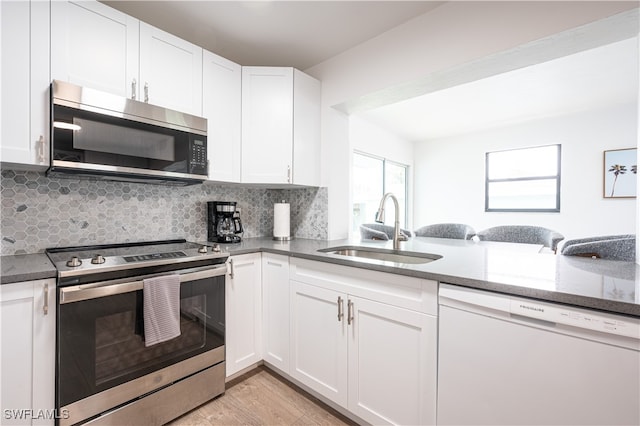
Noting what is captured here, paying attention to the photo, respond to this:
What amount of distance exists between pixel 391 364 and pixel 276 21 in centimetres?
216

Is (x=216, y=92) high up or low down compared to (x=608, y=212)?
up

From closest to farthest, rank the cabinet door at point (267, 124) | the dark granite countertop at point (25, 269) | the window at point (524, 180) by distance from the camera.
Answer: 1. the dark granite countertop at point (25, 269)
2. the cabinet door at point (267, 124)
3. the window at point (524, 180)

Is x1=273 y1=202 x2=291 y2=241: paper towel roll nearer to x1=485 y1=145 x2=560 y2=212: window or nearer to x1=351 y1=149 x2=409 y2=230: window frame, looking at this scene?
x1=351 y1=149 x2=409 y2=230: window frame

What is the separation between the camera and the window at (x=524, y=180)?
14.0 feet

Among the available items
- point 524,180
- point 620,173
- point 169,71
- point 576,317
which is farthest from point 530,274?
point 524,180

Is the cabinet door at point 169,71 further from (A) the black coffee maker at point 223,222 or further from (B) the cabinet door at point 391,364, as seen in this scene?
(B) the cabinet door at point 391,364

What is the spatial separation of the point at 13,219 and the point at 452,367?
2.31 meters

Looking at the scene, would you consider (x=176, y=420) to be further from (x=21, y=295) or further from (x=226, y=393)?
(x=21, y=295)

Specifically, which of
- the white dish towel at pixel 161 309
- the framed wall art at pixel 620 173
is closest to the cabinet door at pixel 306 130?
the white dish towel at pixel 161 309

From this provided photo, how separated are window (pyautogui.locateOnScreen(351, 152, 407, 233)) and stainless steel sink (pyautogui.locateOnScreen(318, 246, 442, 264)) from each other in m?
2.08

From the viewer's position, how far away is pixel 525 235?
2898mm

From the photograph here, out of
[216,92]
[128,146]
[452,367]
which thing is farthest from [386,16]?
[452,367]

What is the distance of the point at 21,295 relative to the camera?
1127 mm

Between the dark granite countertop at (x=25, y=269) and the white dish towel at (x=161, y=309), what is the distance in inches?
14.6
